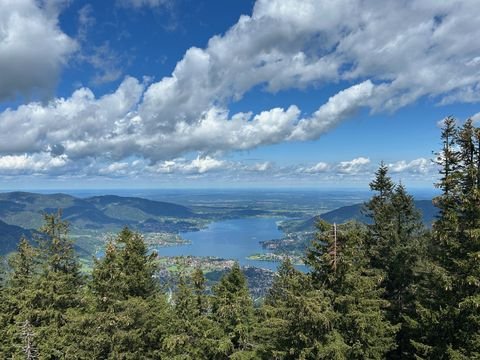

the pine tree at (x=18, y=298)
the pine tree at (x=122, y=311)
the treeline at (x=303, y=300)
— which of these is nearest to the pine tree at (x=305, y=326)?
the treeline at (x=303, y=300)

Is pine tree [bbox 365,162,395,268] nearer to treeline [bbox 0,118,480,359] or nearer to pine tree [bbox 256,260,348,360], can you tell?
treeline [bbox 0,118,480,359]

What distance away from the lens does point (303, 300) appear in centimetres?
1587

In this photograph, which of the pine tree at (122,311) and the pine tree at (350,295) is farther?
the pine tree at (122,311)

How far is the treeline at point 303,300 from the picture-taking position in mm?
16609

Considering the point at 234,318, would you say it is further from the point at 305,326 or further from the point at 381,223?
the point at 381,223

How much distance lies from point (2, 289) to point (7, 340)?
645 cm

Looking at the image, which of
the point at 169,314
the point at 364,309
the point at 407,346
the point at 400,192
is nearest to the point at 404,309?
the point at 407,346

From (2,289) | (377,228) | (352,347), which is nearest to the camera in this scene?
(352,347)

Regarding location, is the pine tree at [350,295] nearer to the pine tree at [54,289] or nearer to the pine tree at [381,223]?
the pine tree at [381,223]

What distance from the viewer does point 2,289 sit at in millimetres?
30719

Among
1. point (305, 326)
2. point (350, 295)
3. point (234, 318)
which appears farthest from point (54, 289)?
point (350, 295)

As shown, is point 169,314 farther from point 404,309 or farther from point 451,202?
point 451,202

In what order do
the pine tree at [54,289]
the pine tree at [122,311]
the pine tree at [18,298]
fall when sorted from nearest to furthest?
the pine tree at [122,311] → the pine tree at [54,289] → the pine tree at [18,298]

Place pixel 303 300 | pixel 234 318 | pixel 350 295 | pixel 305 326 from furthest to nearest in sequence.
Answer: pixel 234 318 < pixel 350 295 < pixel 305 326 < pixel 303 300
